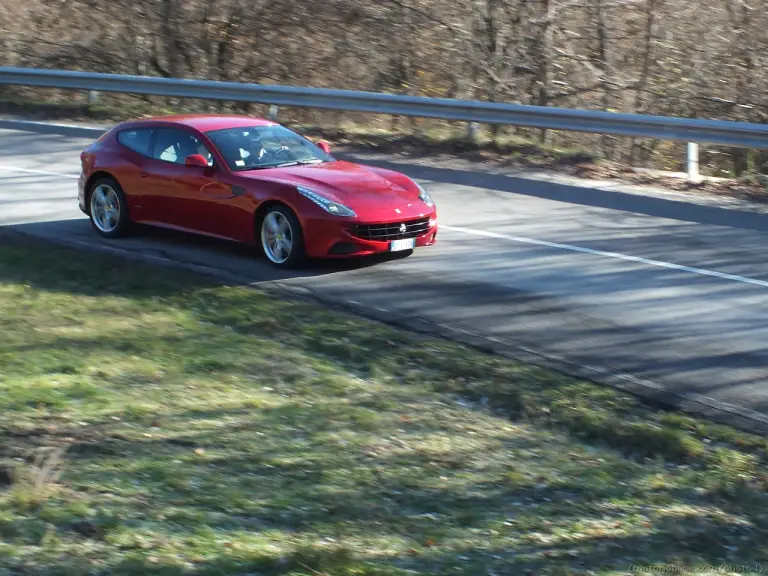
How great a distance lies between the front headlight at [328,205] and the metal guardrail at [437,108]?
6.39 metres

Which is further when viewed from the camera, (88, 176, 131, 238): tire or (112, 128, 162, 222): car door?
(88, 176, 131, 238): tire

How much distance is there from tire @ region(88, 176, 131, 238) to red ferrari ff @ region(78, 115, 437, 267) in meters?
0.01

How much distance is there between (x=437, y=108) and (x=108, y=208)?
697 centimetres

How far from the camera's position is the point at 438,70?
78.9ft

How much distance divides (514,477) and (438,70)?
18.8 meters

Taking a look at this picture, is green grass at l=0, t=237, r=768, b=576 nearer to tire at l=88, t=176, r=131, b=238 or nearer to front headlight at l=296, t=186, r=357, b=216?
front headlight at l=296, t=186, r=357, b=216

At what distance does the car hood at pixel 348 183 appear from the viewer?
10.8m

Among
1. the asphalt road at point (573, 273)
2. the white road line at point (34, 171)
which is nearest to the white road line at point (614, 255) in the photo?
the asphalt road at point (573, 273)

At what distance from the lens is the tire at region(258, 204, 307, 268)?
10742 mm

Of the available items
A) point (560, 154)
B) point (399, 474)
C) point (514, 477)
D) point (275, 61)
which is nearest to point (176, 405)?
point (399, 474)

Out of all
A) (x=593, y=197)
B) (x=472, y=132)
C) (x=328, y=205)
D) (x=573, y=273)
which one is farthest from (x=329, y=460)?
(x=472, y=132)

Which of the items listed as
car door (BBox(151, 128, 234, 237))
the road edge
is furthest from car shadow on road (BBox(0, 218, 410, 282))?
car door (BBox(151, 128, 234, 237))

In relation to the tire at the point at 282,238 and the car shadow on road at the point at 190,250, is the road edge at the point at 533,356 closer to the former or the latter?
the car shadow on road at the point at 190,250

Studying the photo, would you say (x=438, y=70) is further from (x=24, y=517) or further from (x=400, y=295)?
(x=24, y=517)
